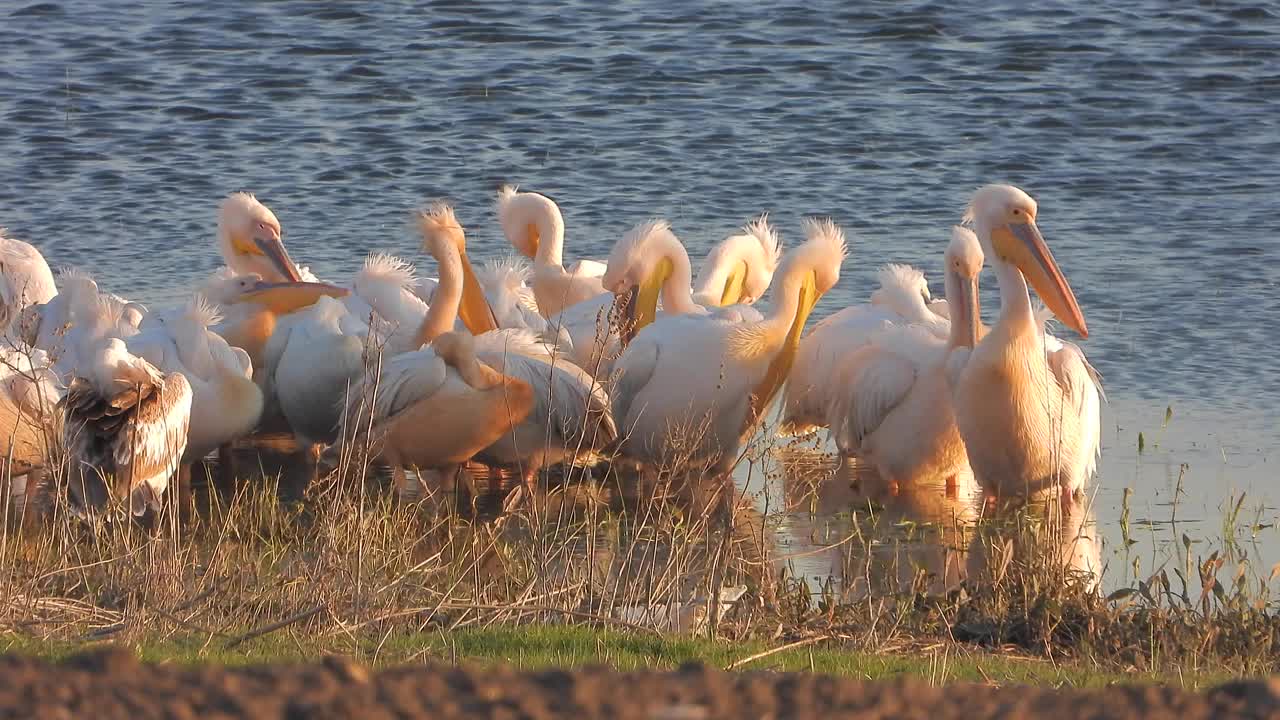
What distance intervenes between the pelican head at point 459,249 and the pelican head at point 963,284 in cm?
239

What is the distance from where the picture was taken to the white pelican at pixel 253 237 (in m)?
10.5

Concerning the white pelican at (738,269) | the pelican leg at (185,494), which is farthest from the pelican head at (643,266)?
the pelican leg at (185,494)

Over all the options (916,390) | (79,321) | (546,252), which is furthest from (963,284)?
(79,321)

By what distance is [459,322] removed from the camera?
1011 cm

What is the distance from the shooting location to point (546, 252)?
10742mm

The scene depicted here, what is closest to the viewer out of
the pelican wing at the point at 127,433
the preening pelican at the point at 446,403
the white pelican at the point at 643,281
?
the pelican wing at the point at 127,433

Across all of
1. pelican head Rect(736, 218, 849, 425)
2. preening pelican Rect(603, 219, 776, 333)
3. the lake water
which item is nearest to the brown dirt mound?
pelican head Rect(736, 218, 849, 425)

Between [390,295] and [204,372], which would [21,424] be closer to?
[204,372]

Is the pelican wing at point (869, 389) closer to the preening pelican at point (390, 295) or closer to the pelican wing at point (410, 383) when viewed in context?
the pelican wing at point (410, 383)

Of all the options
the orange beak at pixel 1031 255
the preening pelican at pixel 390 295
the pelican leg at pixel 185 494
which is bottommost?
the pelican leg at pixel 185 494

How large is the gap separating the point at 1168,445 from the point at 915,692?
21.2ft

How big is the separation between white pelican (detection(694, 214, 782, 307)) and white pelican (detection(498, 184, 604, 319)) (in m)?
0.58

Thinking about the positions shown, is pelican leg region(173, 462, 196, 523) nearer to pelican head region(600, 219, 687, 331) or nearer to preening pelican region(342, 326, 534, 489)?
preening pelican region(342, 326, 534, 489)

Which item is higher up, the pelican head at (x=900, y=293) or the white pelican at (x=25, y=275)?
the pelican head at (x=900, y=293)
